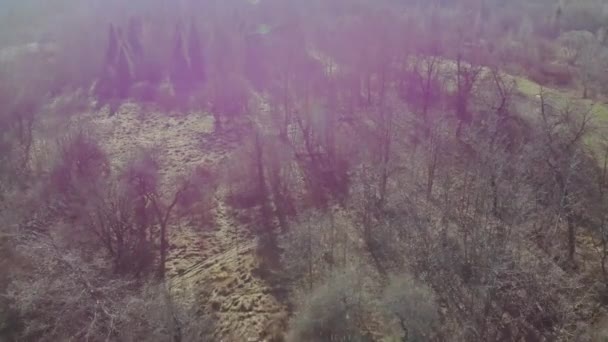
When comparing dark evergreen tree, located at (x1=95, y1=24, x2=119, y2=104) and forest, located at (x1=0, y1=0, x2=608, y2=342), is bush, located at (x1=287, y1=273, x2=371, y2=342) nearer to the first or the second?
forest, located at (x1=0, y1=0, x2=608, y2=342)

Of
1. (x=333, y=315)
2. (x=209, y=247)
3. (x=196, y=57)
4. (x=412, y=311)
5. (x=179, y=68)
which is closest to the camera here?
(x=412, y=311)

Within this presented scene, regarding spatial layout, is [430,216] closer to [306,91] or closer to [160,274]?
[160,274]

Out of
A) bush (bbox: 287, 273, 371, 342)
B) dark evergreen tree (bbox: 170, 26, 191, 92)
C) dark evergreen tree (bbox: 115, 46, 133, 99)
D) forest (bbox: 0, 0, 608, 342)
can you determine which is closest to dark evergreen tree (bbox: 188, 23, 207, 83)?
forest (bbox: 0, 0, 608, 342)

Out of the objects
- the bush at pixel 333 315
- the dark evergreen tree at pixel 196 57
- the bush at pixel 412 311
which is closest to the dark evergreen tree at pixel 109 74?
the dark evergreen tree at pixel 196 57

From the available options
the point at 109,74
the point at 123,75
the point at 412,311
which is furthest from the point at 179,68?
the point at 412,311

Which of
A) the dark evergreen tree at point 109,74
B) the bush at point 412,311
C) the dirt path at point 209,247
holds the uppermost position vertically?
the dark evergreen tree at point 109,74

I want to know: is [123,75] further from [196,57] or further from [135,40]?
[196,57]

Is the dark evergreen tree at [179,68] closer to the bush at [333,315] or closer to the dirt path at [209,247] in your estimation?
the dirt path at [209,247]
